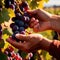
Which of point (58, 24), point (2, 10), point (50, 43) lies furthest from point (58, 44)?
point (2, 10)

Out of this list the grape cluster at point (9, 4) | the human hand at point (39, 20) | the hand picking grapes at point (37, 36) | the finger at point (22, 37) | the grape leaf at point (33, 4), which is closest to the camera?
the finger at point (22, 37)

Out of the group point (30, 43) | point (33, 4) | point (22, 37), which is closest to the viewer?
point (22, 37)

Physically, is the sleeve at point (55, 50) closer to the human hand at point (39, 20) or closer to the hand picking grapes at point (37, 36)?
the hand picking grapes at point (37, 36)

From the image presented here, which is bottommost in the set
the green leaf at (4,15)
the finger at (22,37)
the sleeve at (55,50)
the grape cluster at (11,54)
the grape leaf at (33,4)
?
the sleeve at (55,50)

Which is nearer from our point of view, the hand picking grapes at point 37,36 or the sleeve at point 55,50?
the hand picking grapes at point 37,36

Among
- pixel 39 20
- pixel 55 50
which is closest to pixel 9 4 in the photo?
pixel 39 20

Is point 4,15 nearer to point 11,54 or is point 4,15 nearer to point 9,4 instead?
point 9,4

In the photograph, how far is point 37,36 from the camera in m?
2.72

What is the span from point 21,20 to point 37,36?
32 centimetres

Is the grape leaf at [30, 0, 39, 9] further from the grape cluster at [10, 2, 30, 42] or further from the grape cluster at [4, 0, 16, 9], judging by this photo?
the grape cluster at [4, 0, 16, 9]

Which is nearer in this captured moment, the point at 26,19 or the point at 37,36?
the point at 26,19

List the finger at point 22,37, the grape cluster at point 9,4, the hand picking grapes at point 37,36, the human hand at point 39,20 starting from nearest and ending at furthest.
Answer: the finger at point 22,37 → the hand picking grapes at point 37,36 → the grape cluster at point 9,4 → the human hand at point 39,20

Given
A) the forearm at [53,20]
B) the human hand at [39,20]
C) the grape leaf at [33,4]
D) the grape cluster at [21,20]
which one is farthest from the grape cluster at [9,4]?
the forearm at [53,20]

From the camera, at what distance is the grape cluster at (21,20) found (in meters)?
2.38
